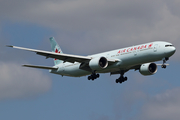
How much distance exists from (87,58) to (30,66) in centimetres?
864

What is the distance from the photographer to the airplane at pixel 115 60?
55.8 metres

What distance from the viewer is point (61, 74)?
224 feet

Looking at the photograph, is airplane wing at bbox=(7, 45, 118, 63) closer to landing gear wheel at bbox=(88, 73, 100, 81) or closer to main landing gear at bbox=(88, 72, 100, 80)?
main landing gear at bbox=(88, 72, 100, 80)

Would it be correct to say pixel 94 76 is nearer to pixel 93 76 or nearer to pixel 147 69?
pixel 93 76

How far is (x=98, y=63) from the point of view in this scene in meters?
58.9

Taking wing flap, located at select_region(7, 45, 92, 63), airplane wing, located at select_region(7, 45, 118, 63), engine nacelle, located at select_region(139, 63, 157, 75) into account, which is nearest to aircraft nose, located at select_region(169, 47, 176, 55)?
airplane wing, located at select_region(7, 45, 118, 63)

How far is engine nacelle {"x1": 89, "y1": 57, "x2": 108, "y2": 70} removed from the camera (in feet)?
194

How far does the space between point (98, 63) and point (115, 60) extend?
8.05 feet

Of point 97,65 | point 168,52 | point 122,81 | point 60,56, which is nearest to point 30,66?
Result: point 60,56

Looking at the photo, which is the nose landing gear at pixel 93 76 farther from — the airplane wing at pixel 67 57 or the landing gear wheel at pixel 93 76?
the airplane wing at pixel 67 57

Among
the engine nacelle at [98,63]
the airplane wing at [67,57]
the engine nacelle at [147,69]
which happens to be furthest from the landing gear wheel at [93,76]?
the engine nacelle at [147,69]

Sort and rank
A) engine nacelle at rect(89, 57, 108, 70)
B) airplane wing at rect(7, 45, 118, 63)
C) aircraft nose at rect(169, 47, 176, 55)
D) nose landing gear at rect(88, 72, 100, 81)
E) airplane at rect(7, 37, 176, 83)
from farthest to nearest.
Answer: nose landing gear at rect(88, 72, 100, 81), engine nacelle at rect(89, 57, 108, 70), airplane wing at rect(7, 45, 118, 63), airplane at rect(7, 37, 176, 83), aircraft nose at rect(169, 47, 176, 55)

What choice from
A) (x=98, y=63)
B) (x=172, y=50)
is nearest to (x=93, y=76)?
(x=98, y=63)

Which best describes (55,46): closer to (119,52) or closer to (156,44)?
(119,52)
